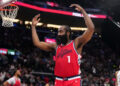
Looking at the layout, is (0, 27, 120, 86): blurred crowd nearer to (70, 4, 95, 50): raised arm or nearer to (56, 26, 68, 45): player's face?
(56, 26, 68, 45): player's face

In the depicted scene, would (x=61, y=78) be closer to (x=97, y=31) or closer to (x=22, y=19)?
(x=22, y=19)

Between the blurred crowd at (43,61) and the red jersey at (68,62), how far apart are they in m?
8.68

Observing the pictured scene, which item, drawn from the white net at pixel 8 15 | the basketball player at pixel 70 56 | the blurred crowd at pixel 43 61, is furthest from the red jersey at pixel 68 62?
the blurred crowd at pixel 43 61

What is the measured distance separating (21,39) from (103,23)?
746 centimetres

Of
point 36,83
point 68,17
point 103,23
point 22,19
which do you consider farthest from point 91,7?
point 36,83

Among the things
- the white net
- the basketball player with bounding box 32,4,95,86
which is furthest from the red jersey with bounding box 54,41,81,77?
the white net

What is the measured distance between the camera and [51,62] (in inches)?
643

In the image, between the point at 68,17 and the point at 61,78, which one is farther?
the point at 68,17

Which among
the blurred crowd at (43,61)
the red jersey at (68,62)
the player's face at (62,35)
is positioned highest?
the player's face at (62,35)

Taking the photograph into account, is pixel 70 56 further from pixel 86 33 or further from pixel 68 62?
pixel 86 33

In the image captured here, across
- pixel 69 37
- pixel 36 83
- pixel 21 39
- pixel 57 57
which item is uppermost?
pixel 69 37

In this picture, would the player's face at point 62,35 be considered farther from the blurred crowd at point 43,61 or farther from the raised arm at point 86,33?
the blurred crowd at point 43,61

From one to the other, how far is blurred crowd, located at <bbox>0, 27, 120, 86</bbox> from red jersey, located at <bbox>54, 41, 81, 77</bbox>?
8.68 m

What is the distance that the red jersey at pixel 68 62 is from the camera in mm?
2928
